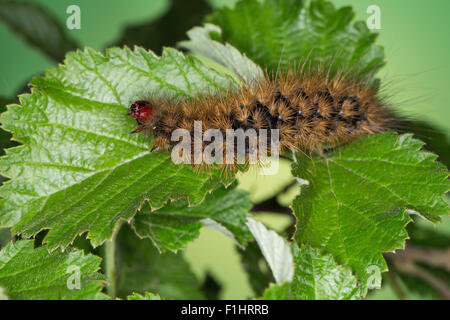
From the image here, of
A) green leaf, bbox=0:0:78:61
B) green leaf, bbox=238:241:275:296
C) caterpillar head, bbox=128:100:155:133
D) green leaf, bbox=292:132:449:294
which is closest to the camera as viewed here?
green leaf, bbox=292:132:449:294

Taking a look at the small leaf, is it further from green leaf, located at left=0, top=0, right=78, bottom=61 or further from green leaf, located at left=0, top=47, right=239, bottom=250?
green leaf, located at left=0, top=0, right=78, bottom=61

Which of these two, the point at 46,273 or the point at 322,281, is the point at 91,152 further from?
the point at 322,281

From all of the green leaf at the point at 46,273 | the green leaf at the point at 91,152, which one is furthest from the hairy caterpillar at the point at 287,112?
the green leaf at the point at 46,273

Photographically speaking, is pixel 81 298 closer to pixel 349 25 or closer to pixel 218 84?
pixel 218 84

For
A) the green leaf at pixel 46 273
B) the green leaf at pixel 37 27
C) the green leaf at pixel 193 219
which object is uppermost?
the green leaf at pixel 37 27

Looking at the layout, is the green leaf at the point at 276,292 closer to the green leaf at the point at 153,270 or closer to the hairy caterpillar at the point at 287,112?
the hairy caterpillar at the point at 287,112

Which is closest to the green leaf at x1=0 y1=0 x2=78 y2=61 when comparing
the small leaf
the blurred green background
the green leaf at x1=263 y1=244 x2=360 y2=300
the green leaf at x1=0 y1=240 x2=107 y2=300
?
the blurred green background
